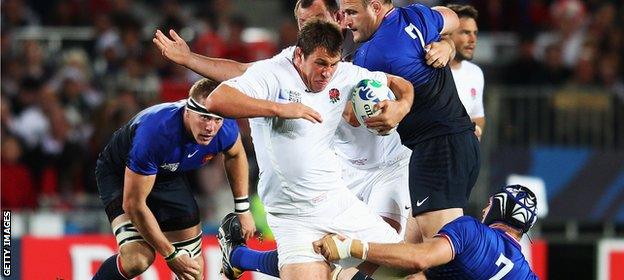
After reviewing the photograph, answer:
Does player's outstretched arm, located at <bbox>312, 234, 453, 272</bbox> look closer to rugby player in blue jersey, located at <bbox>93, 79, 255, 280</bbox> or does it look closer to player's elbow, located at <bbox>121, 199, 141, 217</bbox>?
rugby player in blue jersey, located at <bbox>93, 79, 255, 280</bbox>

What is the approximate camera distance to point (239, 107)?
6980 millimetres

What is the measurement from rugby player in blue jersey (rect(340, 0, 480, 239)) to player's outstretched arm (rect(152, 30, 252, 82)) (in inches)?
31.3

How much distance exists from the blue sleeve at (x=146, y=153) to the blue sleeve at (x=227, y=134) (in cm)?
44

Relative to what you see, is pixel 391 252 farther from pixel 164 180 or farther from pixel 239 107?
pixel 164 180

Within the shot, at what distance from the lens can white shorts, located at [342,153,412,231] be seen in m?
8.50

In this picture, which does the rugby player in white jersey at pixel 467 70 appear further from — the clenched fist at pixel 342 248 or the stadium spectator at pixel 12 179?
the stadium spectator at pixel 12 179

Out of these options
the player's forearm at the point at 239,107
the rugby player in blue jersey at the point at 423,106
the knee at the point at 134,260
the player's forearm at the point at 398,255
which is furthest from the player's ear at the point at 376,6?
the knee at the point at 134,260

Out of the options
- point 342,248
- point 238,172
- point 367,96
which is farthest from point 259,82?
point 238,172

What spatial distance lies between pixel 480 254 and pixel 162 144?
2.33 meters

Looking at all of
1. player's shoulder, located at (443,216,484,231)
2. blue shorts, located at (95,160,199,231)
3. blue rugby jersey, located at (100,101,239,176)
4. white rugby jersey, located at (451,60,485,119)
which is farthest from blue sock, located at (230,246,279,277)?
white rugby jersey, located at (451,60,485,119)

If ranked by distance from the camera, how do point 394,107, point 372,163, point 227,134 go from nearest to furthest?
point 394,107
point 372,163
point 227,134

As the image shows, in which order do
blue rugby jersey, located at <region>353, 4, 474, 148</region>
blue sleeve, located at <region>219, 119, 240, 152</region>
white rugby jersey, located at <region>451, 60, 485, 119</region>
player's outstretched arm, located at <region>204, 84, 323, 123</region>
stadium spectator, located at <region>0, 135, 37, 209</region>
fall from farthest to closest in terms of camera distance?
stadium spectator, located at <region>0, 135, 37, 209</region> → white rugby jersey, located at <region>451, 60, 485, 119</region> → blue sleeve, located at <region>219, 119, 240, 152</region> → blue rugby jersey, located at <region>353, 4, 474, 148</region> → player's outstretched arm, located at <region>204, 84, 323, 123</region>

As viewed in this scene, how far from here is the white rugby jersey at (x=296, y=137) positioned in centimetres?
731

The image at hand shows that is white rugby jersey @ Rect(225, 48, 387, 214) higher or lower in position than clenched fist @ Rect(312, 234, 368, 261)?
higher
